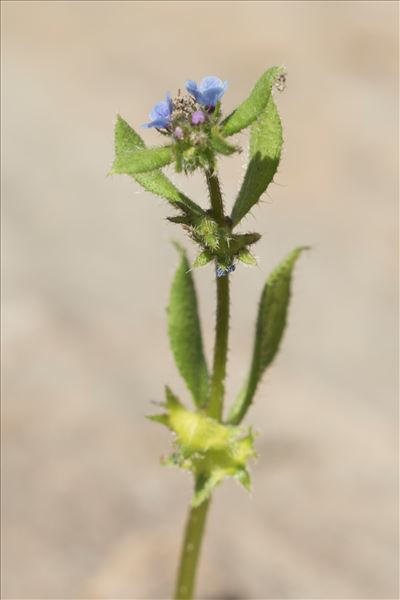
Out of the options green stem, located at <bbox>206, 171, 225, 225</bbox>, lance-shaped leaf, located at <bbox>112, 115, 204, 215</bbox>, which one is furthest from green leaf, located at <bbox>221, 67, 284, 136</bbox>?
lance-shaped leaf, located at <bbox>112, 115, 204, 215</bbox>

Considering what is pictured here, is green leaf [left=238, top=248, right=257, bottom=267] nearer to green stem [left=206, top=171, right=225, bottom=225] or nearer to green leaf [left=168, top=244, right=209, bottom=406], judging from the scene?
green stem [left=206, top=171, right=225, bottom=225]

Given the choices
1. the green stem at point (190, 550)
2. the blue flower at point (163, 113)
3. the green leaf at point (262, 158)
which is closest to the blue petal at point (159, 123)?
the blue flower at point (163, 113)

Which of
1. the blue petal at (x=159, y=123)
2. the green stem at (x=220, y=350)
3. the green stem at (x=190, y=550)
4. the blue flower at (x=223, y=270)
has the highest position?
the blue petal at (x=159, y=123)

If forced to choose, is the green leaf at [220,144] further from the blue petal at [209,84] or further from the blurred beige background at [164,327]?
the blurred beige background at [164,327]

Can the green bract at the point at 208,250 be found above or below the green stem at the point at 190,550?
above

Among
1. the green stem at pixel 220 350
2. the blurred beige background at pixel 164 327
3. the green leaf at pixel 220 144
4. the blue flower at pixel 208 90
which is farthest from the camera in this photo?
the blurred beige background at pixel 164 327

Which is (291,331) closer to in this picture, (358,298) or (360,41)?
(358,298)

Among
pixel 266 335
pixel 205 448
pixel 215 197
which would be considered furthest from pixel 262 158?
pixel 205 448

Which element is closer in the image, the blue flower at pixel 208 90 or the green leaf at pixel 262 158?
the blue flower at pixel 208 90

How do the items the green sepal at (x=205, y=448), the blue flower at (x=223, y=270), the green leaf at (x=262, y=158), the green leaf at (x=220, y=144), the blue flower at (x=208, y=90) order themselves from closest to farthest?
1. the green leaf at (x=220, y=144)
2. the blue flower at (x=208, y=90)
3. the blue flower at (x=223, y=270)
4. the green leaf at (x=262, y=158)
5. the green sepal at (x=205, y=448)
